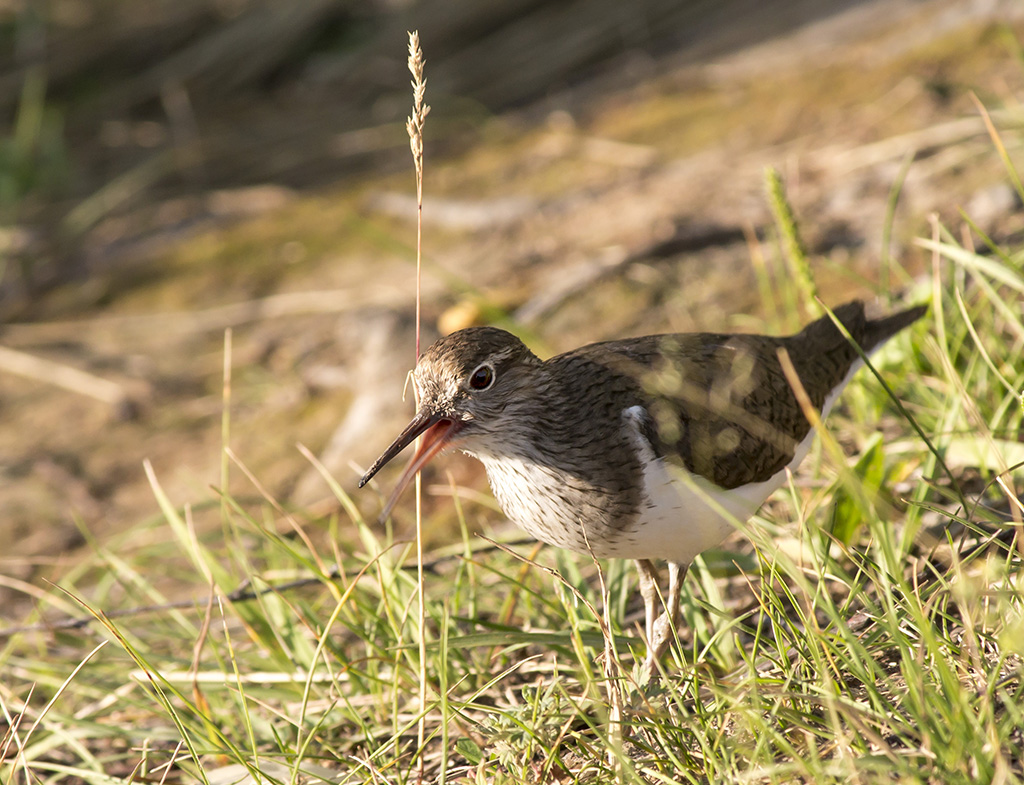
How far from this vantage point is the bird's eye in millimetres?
3240

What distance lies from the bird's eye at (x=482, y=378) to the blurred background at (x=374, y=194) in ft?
2.79

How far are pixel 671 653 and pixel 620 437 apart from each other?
0.73 metres

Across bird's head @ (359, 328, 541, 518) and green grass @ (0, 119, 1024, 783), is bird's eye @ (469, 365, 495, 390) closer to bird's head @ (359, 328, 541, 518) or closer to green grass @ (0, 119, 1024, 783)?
bird's head @ (359, 328, 541, 518)

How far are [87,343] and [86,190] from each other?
2.83 meters

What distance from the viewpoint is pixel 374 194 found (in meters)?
8.67

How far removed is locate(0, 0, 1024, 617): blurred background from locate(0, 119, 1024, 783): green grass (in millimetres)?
588

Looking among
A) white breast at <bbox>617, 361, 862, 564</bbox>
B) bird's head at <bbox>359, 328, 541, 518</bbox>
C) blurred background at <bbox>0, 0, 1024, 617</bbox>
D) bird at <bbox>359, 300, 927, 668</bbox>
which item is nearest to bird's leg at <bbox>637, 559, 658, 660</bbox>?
bird at <bbox>359, 300, 927, 668</bbox>

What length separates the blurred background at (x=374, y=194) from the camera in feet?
18.7

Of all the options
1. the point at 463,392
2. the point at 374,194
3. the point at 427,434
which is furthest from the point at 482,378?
the point at 374,194

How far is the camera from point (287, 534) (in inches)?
193

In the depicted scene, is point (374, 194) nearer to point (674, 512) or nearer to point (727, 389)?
point (727, 389)

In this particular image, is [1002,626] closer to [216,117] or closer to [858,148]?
[858,148]

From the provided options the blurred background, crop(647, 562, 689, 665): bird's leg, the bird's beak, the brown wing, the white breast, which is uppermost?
the blurred background

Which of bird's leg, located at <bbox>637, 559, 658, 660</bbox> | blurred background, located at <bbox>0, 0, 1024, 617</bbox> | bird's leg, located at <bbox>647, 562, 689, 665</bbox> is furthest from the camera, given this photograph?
blurred background, located at <bbox>0, 0, 1024, 617</bbox>
